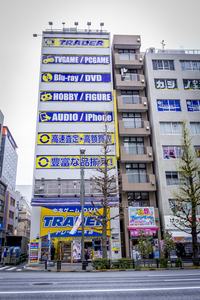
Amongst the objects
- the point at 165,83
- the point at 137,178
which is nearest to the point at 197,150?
the point at 137,178

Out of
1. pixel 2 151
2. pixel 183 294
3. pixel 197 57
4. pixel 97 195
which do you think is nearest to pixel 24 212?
pixel 2 151

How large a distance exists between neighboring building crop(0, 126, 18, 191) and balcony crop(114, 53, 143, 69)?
152 feet

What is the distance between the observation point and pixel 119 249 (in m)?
Result: 26.8

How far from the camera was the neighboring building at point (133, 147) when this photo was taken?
2831 cm

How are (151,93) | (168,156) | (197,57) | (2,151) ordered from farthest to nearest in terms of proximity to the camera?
(2,151) → (197,57) → (151,93) → (168,156)

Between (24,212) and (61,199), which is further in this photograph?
(24,212)

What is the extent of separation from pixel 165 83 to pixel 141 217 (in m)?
17.9

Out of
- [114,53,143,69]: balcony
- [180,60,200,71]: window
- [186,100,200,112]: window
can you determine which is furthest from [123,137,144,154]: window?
[180,60,200,71]: window

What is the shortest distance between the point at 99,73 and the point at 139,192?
1659cm

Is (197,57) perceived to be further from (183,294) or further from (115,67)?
(183,294)

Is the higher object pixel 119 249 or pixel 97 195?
pixel 97 195

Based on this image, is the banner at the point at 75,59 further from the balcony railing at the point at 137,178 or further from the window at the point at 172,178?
the window at the point at 172,178

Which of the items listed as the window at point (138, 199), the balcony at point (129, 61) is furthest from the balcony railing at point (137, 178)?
the balcony at point (129, 61)

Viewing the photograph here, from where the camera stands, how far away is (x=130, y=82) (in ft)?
113
